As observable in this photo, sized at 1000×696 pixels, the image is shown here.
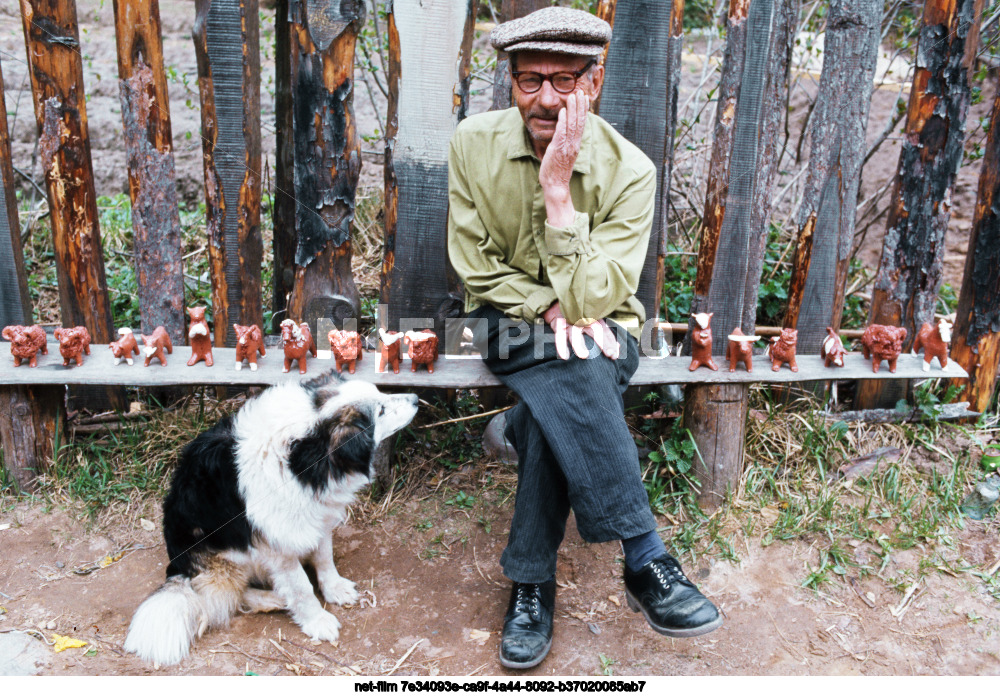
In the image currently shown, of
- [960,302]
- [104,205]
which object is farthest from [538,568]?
[104,205]

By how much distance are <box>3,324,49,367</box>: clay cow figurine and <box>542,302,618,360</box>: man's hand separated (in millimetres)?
2057

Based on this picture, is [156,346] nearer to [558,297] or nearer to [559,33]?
[558,297]

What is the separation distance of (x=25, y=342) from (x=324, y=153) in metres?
1.42

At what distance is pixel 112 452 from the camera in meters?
3.42

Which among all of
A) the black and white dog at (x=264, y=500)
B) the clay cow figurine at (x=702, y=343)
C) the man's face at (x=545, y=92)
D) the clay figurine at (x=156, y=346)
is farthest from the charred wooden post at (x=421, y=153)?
the clay cow figurine at (x=702, y=343)

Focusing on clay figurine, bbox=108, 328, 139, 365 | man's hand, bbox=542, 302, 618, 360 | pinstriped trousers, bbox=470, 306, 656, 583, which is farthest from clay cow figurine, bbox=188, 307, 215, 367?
man's hand, bbox=542, 302, 618, 360

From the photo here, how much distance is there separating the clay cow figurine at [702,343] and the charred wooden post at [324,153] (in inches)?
59.1

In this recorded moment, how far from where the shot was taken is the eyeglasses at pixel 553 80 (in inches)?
95.0

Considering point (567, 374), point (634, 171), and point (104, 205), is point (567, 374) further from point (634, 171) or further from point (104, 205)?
point (104, 205)

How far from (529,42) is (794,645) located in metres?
2.27

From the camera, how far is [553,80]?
2.43 m

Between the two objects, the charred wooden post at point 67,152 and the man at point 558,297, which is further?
the charred wooden post at point 67,152

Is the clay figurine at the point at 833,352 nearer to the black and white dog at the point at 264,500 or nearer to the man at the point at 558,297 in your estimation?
the man at the point at 558,297

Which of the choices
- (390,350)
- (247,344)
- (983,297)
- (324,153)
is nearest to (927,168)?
(983,297)
